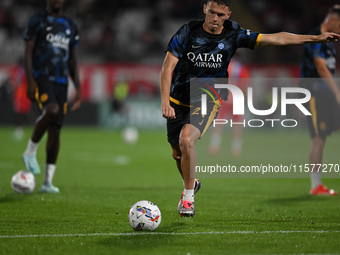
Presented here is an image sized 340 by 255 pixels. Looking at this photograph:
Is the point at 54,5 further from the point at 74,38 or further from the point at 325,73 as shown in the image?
the point at 325,73

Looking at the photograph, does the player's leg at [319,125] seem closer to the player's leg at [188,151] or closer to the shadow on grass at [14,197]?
the player's leg at [188,151]

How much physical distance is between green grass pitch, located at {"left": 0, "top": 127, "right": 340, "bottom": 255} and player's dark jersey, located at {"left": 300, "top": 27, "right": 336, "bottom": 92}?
1.55m

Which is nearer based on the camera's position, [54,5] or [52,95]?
[52,95]

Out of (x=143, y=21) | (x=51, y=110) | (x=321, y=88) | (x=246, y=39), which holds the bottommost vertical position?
(x=51, y=110)

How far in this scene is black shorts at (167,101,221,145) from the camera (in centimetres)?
626

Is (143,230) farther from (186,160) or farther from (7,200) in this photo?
(7,200)

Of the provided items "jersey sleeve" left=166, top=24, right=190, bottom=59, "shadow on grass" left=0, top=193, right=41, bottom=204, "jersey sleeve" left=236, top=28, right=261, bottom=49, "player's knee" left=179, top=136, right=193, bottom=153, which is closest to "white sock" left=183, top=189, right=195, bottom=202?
"player's knee" left=179, top=136, right=193, bottom=153

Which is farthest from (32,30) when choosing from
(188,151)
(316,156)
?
(316,156)

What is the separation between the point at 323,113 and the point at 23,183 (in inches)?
164

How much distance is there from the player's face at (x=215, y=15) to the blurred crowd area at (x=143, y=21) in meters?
20.0

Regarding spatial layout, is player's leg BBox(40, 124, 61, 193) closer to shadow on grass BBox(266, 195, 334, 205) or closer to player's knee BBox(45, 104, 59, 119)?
player's knee BBox(45, 104, 59, 119)

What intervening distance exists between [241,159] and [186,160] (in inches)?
280

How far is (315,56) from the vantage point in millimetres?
7910

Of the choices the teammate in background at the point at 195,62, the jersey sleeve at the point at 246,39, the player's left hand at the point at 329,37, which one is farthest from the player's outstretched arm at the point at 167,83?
the player's left hand at the point at 329,37
